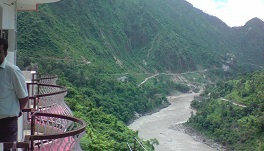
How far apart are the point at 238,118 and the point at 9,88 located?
36.3 m

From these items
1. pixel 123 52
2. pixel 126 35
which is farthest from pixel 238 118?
pixel 126 35

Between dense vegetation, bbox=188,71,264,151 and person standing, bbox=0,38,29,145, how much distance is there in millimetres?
27810

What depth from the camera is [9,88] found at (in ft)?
9.64

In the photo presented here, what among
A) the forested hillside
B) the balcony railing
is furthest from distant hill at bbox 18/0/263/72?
the balcony railing

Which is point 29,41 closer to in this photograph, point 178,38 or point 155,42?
point 155,42

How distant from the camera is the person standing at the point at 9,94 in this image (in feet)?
9.53

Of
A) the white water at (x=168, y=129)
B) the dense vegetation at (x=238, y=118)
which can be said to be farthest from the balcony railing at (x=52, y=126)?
the dense vegetation at (x=238, y=118)

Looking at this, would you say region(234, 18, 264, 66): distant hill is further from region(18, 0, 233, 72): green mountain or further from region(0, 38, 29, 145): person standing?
region(0, 38, 29, 145): person standing

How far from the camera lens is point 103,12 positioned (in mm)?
73875

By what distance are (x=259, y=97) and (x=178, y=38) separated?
2196 inches

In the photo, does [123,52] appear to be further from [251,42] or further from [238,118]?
[251,42]

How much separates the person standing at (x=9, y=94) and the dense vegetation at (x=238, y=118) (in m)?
27.8

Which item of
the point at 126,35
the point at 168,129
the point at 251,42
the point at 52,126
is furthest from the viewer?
the point at 251,42

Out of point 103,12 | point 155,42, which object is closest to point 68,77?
point 103,12
